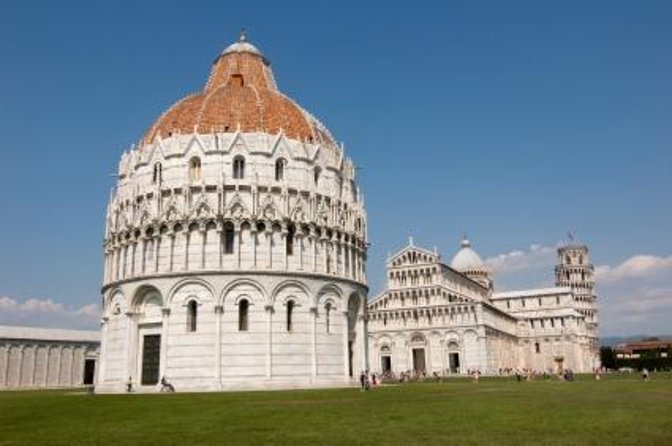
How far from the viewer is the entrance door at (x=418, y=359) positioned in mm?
102250

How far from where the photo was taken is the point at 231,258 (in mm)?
47500

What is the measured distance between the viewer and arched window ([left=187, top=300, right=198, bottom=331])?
46.9 metres

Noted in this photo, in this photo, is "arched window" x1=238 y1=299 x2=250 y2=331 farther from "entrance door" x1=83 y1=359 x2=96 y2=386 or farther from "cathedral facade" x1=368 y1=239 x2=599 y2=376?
"entrance door" x1=83 y1=359 x2=96 y2=386

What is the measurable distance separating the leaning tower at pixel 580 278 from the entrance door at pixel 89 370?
102804 millimetres

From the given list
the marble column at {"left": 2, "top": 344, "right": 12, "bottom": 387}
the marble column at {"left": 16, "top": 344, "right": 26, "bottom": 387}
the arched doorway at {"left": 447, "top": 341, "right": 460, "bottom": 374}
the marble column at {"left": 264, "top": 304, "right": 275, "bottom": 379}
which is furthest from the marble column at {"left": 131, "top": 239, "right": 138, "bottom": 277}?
the arched doorway at {"left": 447, "top": 341, "right": 460, "bottom": 374}

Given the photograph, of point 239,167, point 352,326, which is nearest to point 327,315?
point 352,326

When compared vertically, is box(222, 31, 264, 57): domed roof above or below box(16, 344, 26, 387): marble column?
above

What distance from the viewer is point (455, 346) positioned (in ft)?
328

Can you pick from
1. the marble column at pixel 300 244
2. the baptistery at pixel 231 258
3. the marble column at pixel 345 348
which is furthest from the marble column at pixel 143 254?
the marble column at pixel 345 348

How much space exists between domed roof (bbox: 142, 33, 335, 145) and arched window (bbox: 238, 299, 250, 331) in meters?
14.1

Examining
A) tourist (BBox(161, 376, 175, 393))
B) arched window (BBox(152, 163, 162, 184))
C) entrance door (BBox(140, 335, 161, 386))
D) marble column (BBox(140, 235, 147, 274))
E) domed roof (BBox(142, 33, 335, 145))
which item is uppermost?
domed roof (BBox(142, 33, 335, 145))

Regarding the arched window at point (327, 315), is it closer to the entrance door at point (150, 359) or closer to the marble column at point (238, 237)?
the marble column at point (238, 237)

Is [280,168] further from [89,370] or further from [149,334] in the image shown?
[89,370]

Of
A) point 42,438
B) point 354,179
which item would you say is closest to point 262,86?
point 354,179
